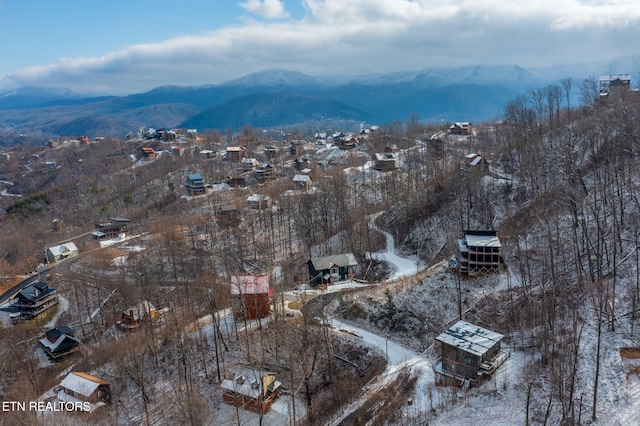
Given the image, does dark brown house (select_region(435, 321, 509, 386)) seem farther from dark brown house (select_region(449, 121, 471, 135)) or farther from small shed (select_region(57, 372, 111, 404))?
dark brown house (select_region(449, 121, 471, 135))

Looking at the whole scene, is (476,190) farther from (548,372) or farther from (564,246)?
→ (548,372)

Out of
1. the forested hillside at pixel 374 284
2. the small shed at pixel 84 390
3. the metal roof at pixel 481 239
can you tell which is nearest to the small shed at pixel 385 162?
the forested hillside at pixel 374 284

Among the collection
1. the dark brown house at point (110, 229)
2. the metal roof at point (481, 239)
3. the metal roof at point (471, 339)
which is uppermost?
the metal roof at point (481, 239)

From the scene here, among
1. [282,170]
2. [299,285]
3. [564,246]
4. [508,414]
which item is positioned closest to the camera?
[508,414]

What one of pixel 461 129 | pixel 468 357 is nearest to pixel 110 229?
pixel 468 357

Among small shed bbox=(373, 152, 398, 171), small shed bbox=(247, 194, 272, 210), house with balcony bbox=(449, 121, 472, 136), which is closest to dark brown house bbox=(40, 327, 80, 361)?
small shed bbox=(247, 194, 272, 210)

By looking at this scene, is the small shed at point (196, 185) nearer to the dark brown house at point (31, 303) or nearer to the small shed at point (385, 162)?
the small shed at point (385, 162)

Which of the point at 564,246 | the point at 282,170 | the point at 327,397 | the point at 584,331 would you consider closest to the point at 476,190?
the point at 564,246
